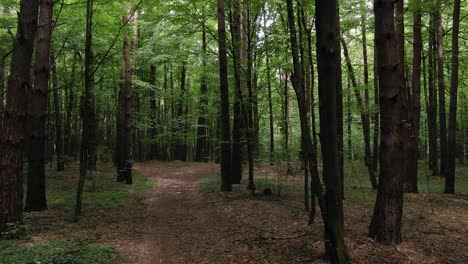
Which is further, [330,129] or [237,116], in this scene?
[237,116]

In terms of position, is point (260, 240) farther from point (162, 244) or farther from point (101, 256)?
point (101, 256)

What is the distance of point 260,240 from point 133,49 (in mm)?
13143

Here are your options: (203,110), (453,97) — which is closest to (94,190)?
(203,110)

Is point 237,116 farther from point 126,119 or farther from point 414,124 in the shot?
point 414,124

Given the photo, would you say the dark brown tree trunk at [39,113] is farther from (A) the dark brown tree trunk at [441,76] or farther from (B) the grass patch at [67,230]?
(A) the dark brown tree trunk at [441,76]

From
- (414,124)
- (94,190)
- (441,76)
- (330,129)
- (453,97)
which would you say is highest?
(441,76)

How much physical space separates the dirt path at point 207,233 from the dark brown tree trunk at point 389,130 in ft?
5.10

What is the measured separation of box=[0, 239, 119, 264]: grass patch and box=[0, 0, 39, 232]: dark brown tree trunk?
903mm

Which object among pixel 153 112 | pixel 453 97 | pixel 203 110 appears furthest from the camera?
pixel 153 112

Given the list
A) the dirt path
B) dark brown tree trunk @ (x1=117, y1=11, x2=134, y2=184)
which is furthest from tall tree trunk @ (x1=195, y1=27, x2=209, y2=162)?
the dirt path

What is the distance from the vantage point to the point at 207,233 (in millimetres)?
7723

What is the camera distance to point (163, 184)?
635 inches

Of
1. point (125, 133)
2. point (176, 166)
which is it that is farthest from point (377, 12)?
point (176, 166)

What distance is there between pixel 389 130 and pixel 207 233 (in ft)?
14.5
